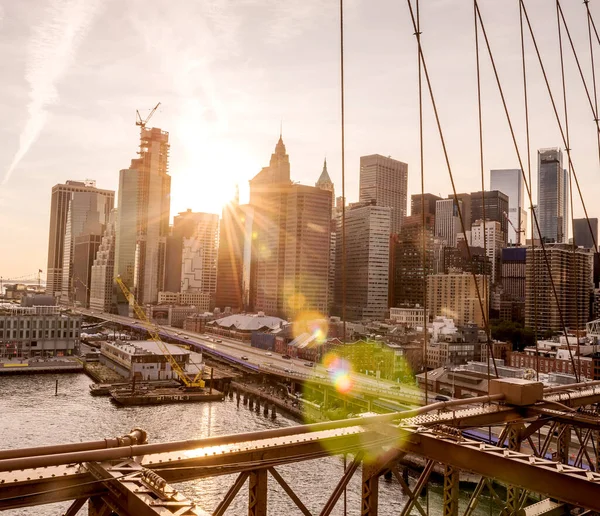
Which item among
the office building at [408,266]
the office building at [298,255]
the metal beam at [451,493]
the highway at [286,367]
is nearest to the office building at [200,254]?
the office building at [298,255]

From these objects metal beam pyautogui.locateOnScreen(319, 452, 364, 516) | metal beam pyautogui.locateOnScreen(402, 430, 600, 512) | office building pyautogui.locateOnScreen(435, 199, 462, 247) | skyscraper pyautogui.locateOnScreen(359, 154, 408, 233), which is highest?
skyscraper pyautogui.locateOnScreen(359, 154, 408, 233)

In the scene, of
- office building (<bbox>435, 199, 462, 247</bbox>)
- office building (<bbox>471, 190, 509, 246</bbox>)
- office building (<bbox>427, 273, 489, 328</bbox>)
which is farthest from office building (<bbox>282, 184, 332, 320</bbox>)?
office building (<bbox>471, 190, 509, 246</bbox>)

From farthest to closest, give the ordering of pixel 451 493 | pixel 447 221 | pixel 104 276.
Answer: pixel 447 221 → pixel 104 276 → pixel 451 493

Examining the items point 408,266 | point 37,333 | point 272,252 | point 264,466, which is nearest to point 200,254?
point 272,252

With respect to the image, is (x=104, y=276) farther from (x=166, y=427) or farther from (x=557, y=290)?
(x=166, y=427)

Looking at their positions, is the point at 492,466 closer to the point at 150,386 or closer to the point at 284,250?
the point at 150,386

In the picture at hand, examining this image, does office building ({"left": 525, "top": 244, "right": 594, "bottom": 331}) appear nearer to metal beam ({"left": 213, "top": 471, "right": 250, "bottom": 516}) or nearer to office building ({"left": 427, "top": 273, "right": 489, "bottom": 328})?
office building ({"left": 427, "top": 273, "right": 489, "bottom": 328})

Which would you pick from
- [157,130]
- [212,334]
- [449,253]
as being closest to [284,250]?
[212,334]
